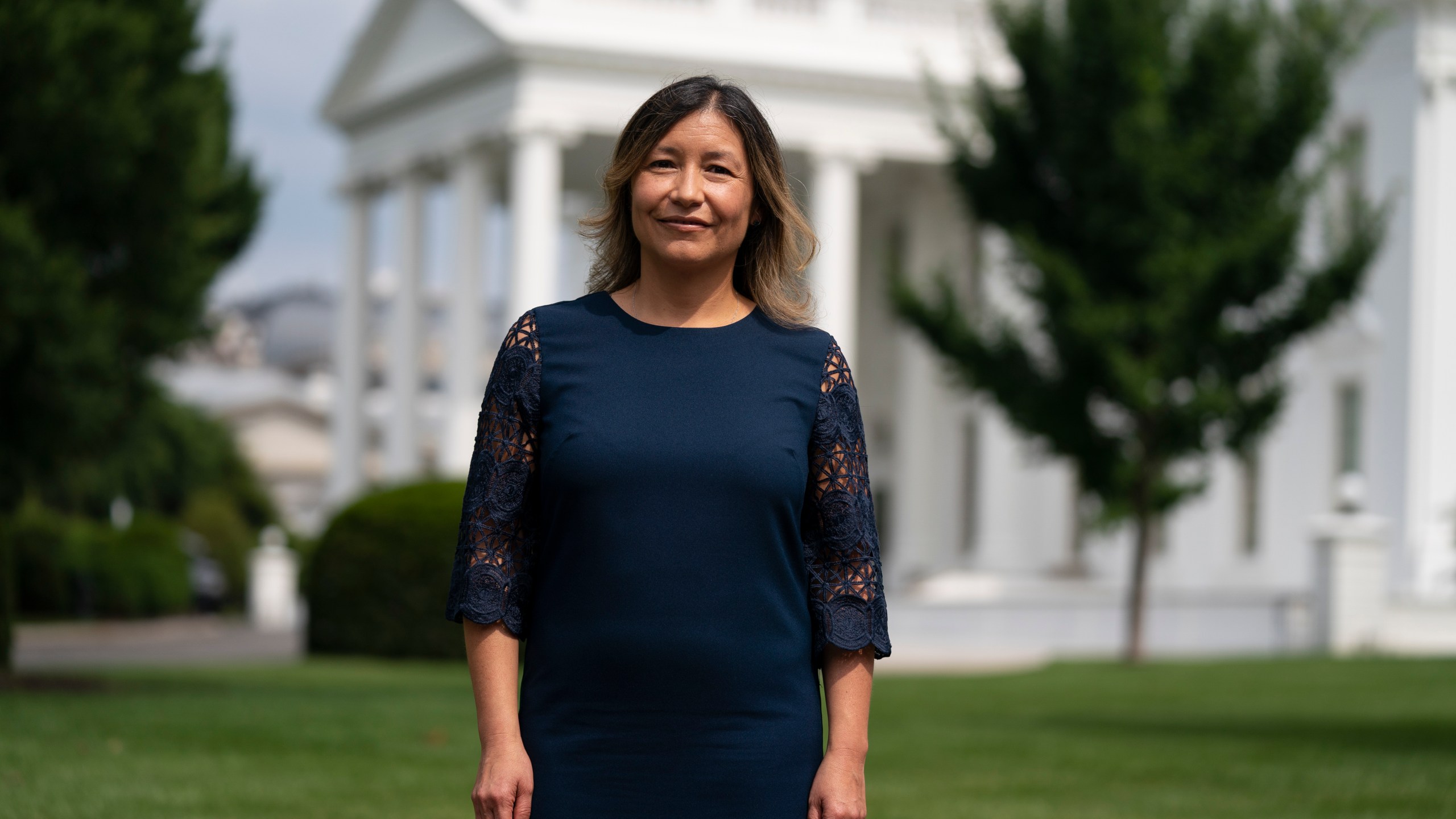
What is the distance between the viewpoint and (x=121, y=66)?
15.3 metres

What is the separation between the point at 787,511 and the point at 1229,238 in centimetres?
1906

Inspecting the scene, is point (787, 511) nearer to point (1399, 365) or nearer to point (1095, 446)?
point (1095, 446)

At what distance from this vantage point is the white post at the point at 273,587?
147 ft

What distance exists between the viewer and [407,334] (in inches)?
1705

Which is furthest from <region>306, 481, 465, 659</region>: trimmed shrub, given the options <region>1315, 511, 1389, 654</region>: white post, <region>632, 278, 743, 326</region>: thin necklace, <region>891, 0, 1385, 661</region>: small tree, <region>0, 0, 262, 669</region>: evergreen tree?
<region>632, 278, 743, 326</region>: thin necklace

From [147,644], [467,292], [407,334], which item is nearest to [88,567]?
[407,334]

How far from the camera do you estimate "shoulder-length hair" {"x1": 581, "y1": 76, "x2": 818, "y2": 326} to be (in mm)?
3271

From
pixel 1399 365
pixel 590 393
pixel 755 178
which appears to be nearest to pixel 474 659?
pixel 590 393

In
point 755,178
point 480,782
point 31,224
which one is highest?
point 31,224

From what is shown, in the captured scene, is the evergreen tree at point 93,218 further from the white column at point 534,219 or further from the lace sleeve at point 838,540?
the white column at point 534,219

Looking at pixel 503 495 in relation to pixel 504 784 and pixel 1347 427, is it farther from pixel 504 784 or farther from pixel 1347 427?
pixel 1347 427

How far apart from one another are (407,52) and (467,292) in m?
6.43

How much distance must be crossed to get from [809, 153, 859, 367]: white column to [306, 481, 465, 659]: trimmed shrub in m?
15.9

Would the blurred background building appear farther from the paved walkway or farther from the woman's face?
the woman's face
